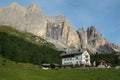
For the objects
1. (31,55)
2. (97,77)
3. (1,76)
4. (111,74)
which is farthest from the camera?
(31,55)

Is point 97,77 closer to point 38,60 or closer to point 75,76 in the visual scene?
point 75,76

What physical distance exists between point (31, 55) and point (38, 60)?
990 cm

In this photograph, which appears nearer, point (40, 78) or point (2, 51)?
point (40, 78)

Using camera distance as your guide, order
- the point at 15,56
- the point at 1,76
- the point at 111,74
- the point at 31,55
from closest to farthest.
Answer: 1. the point at 1,76
2. the point at 111,74
3. the point at 15,56
4. the point at 31,55

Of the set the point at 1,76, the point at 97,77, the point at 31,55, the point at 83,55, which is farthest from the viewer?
the point at 31,55

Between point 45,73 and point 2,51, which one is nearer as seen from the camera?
point 45,73

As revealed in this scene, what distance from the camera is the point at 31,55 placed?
19412cm

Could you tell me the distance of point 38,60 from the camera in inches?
7343

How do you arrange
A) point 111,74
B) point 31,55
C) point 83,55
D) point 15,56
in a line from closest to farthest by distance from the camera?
point 111,74
point 83,55
point 15,56
point 31,55

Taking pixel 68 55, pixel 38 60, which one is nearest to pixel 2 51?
pixel 38 60

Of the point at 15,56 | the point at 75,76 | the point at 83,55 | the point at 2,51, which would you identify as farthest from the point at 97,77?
the point at 2,51

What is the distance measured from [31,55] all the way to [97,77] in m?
125

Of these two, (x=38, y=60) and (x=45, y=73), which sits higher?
(x=38, y=60)

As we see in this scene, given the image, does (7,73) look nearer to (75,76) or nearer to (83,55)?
(75,76)
